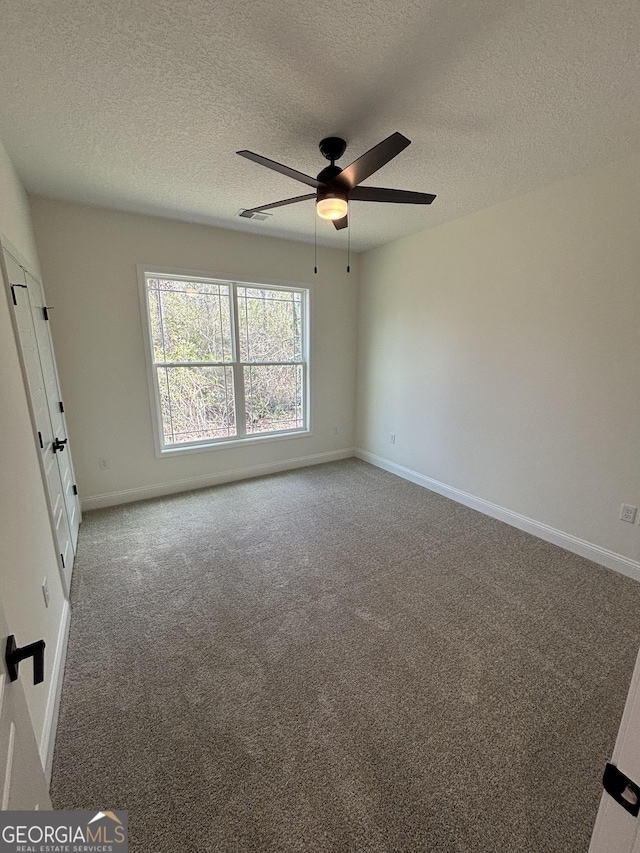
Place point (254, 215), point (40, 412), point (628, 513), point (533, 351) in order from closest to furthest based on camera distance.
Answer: point (40, 412)
point (628, 513)
point (533, 351)
point (254, 215)

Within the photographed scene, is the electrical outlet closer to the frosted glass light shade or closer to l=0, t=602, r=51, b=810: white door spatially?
the frosted glass light shade

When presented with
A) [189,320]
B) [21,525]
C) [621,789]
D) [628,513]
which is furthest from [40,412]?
[628,513]

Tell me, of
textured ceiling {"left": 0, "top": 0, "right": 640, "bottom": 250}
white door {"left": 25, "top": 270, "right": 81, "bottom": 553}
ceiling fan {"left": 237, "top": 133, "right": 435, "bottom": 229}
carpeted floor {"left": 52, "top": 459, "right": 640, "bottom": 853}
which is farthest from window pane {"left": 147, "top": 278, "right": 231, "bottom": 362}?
ceiling fan {"left": 237, "top": 133, "right": 435, "bottom": 229}

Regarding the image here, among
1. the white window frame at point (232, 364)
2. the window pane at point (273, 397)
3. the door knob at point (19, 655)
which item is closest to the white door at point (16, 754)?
the door knob at point (19, 655)

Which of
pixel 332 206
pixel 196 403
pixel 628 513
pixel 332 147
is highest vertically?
pixel 332 147

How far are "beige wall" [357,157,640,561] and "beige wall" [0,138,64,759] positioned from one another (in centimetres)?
333

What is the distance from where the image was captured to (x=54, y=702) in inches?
59.6

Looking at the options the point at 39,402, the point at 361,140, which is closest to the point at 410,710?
the point at 39,402

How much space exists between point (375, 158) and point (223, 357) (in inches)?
106

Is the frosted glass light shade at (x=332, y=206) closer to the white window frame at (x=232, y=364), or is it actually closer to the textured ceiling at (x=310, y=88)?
the textured ceiling at (x=310, y=88)

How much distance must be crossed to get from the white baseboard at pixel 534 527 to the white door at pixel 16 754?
3.22 meters

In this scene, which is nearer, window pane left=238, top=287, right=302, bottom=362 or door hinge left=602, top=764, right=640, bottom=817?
door hinge left=602, top=764, right=640, bottom=817

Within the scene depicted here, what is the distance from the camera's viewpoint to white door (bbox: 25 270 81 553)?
2.46m

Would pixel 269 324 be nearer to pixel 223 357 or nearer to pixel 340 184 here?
pixel 223 357
